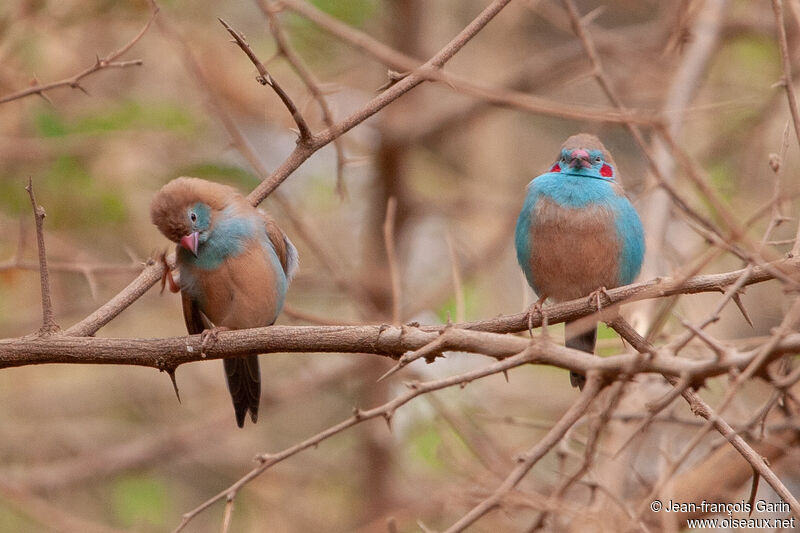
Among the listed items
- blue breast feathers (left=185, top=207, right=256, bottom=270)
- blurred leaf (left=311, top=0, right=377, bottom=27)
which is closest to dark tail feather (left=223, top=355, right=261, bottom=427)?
blue breast feathers (left=185, top=207, right=256, bottom=270)

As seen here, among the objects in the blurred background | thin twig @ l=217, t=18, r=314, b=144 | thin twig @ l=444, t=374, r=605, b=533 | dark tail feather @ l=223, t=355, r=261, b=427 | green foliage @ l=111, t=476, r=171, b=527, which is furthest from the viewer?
green foliage @ l=111, t=476, r=171, b=527

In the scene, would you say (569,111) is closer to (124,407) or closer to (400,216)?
(400,216)

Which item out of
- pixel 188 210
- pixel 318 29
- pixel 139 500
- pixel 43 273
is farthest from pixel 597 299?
pixel 139 500

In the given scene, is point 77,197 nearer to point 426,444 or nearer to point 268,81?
point 426,444

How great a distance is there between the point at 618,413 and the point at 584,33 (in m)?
1.72

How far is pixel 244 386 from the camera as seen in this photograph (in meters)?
4.47

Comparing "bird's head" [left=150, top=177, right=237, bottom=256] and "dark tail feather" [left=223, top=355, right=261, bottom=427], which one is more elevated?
→ "bird's head" [left=150, top=177, right=237, bottom=256]

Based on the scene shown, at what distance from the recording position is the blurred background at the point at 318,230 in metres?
5.50

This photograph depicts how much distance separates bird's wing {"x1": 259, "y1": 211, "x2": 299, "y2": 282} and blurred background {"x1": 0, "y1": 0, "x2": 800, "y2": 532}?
35 centimetres

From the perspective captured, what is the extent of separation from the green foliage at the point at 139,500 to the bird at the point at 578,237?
3.43m

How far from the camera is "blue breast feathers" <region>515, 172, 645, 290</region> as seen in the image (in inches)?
170

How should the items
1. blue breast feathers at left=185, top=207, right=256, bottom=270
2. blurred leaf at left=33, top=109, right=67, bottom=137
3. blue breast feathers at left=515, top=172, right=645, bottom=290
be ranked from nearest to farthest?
1. blue breast feathers at left=185, top=207, right=256, bottom=270
2. blue breast feathers at left=515, top=172, right=645, bottom=290
3. blurred leaf at left=33, top=109, right=67, bottom=137

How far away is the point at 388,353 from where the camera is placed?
302 centimetres

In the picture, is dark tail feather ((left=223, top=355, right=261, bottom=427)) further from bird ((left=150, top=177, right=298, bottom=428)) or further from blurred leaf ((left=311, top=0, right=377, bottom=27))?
blurred leaf ((left=311, top=0, right=377, bottom=27))
